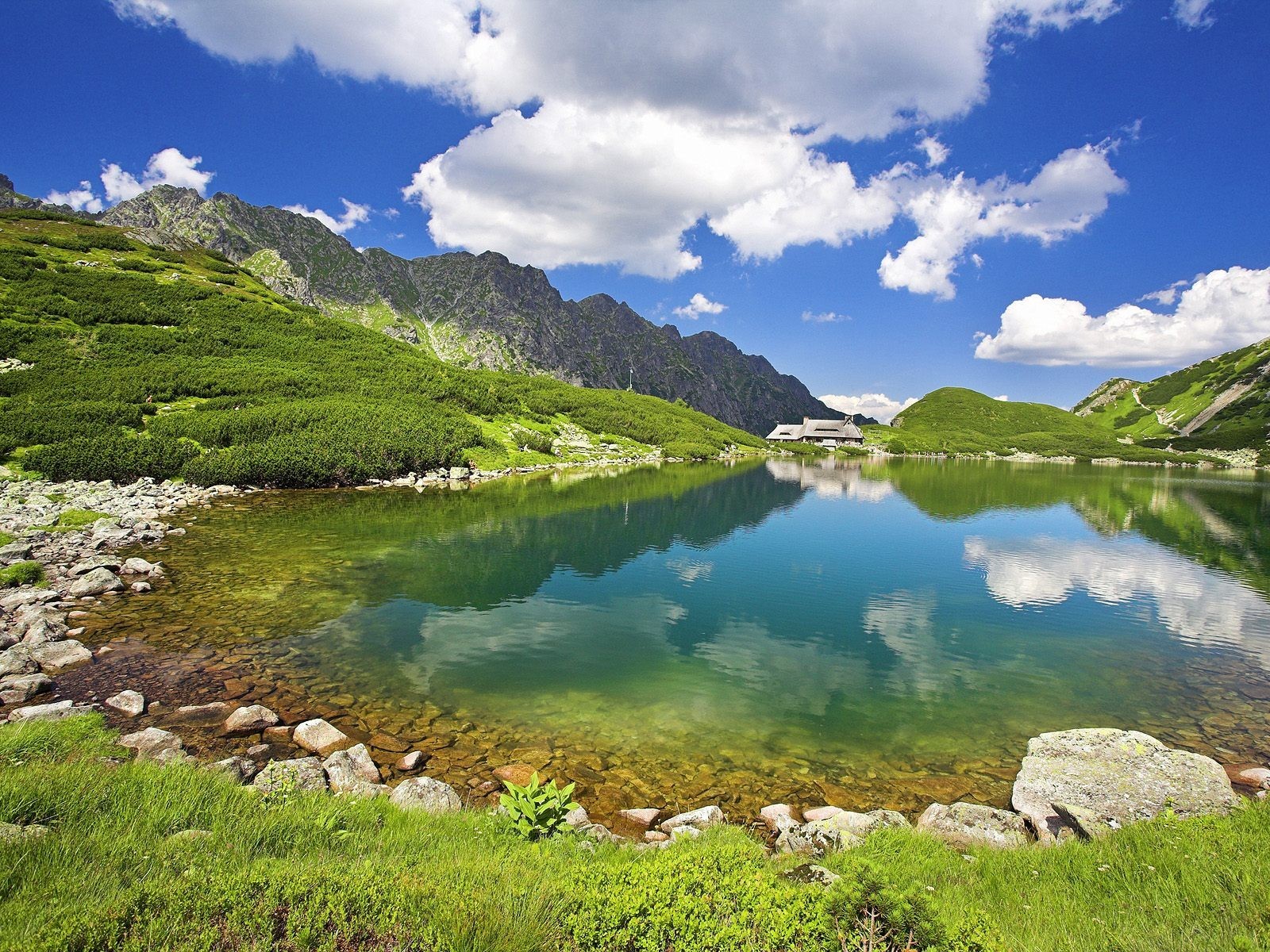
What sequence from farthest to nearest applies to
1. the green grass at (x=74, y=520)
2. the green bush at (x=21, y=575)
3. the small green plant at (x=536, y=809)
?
1. the green grass at (x=74, y=520)
2. the green bush at (x=21, y=575)
3. the small green plant at (x=536, y=809)

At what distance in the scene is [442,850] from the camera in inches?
286

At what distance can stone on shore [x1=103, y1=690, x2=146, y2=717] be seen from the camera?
12922mm

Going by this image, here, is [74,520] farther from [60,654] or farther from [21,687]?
[21,687]

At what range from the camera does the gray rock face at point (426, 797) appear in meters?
9.41

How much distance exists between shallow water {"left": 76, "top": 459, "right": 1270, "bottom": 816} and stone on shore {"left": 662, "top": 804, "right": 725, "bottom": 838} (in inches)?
45.4

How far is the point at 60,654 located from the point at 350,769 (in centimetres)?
1109

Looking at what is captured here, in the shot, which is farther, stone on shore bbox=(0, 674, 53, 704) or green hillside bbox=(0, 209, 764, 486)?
green hillside bbox=(0, 209, 764, 486)

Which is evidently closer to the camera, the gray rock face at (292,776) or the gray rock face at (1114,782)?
the gray rock face at (292,776)

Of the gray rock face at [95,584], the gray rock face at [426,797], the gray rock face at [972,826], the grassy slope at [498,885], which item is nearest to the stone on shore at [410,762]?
the gray rock face at [426,797]

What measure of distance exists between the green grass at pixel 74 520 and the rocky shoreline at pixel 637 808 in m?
12.9

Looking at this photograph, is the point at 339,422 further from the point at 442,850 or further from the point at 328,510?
the point at 442,850

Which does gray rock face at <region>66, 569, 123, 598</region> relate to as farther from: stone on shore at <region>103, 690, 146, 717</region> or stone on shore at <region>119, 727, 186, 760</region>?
stone on shore at <region>119, 727, 186, 760</region>

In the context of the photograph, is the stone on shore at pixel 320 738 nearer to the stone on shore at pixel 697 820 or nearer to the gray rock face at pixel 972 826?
the stone on shore at pixel 697 820

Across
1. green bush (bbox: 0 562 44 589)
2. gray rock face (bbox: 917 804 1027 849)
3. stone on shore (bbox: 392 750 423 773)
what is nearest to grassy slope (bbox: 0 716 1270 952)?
gray rock face (bbox: 917 804 1027 849)
